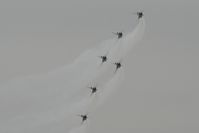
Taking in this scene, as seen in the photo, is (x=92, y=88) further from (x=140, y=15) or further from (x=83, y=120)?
(x=140, y=15)

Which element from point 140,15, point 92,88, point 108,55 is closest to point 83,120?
point 92,88

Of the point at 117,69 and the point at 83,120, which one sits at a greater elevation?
the point at 117,69

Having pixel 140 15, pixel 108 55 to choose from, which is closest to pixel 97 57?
pixel 108 55

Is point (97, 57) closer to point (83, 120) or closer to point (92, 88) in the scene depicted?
point (92, 88)

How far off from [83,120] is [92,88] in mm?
5296

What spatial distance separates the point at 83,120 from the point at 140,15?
1927cm

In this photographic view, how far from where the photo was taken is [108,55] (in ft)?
279

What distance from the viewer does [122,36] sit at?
3403 inches

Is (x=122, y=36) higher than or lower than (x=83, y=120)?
higher

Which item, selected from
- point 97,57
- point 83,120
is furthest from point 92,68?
point 83,120

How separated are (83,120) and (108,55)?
1107cm

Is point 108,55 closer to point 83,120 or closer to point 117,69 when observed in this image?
point 117,69

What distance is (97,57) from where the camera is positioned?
85250 millimetres

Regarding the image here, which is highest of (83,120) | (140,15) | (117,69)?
(140,15)
